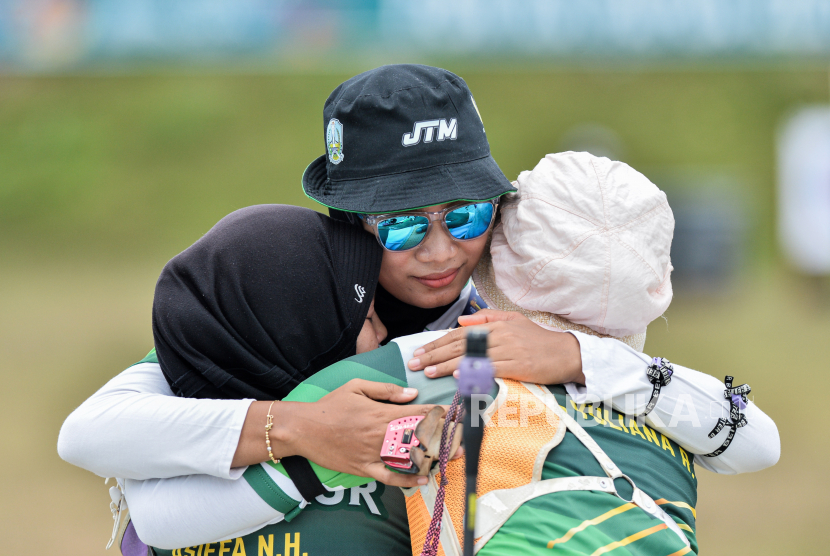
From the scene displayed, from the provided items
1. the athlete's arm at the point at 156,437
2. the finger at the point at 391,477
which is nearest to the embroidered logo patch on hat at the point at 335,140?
the athlete's arm at the point at 156,437

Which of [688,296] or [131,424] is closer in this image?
[131,424]

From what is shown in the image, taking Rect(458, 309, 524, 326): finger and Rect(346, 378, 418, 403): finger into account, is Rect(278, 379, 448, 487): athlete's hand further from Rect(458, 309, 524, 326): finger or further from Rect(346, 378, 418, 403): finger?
Rect(458, 309, 524, 326): finger

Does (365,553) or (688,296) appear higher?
(365,553)

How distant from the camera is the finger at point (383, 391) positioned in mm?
1270

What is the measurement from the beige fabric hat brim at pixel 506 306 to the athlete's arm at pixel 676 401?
0.07 metres

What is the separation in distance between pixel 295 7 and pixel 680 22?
4921mm

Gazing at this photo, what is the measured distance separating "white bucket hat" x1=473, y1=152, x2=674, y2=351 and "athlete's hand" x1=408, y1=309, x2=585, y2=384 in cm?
7

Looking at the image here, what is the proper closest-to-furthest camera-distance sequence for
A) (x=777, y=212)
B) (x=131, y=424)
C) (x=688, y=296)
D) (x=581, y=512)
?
(x=581, y=512)
(x=131, y=424)
(x=688, y=296)
(x=777, y=212)

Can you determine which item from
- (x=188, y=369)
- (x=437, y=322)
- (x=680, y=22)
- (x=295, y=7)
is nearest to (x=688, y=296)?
(x=680, y=22)

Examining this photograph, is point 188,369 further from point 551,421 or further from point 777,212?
point 777,212

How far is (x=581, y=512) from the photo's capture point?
118cm

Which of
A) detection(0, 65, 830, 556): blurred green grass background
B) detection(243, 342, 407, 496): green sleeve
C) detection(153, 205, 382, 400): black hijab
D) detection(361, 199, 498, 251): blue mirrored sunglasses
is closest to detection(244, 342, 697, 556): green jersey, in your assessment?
detection(243, 342, 407, 496): green sleeve

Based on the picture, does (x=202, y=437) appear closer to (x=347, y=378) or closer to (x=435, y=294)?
(x=347, y=378)

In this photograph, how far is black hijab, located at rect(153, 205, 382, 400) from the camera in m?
1.45
